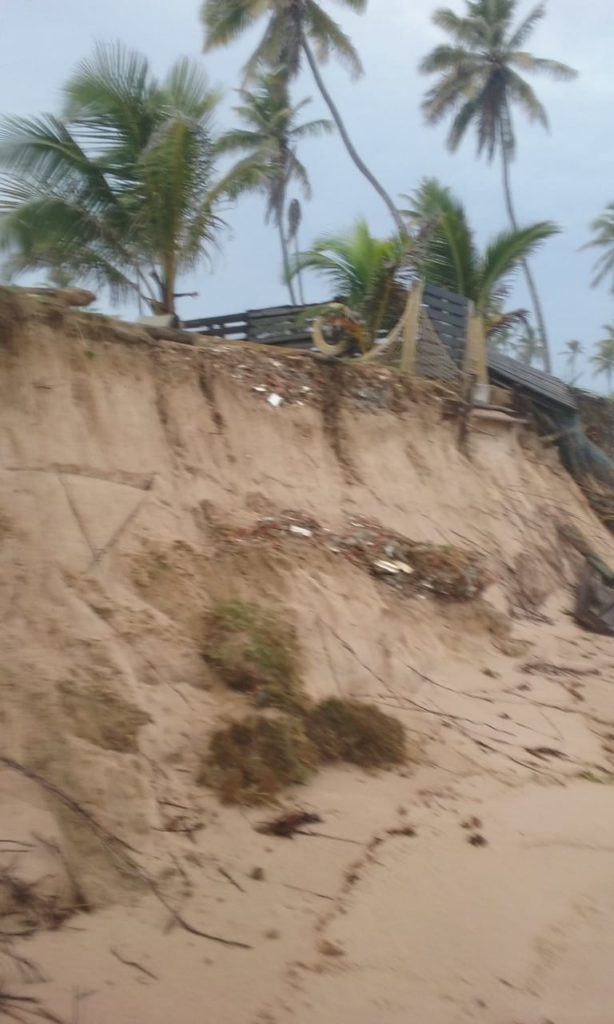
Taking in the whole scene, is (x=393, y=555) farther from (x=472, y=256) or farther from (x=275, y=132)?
(x=275, y=132)

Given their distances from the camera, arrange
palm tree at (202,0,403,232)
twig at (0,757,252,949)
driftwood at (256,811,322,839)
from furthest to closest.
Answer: palm tree at (202,0,403,232) < driftwood at (256,811,322,839) < twig at (0,757,252,949)

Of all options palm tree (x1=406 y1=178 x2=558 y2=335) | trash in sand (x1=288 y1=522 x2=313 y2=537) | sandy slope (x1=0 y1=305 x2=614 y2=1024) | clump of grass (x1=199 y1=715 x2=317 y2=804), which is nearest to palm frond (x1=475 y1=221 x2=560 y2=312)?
palm tree (x1=406 y1=178 x2=558 y2=335)

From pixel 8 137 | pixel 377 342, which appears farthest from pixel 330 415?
pixel 8 137

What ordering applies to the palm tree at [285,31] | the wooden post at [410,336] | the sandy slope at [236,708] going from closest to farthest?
the sandy slope at [236,708], the wooden post at [410,336], the palm tree at [285,31]

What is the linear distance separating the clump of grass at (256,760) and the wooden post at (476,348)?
294 inches

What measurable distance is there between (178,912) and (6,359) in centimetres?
437

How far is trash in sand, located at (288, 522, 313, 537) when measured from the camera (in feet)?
26.9

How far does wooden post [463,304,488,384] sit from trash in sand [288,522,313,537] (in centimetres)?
493

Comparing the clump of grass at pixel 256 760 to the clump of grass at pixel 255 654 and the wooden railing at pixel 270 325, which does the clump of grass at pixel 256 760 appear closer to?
the clump of grass at pixel 255 654

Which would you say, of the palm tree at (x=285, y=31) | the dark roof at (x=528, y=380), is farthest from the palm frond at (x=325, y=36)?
the dark roof at (x=528, y=380)

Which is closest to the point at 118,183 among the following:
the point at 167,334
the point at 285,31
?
the point at 167,334

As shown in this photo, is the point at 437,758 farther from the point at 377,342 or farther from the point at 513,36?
the point at 513,36

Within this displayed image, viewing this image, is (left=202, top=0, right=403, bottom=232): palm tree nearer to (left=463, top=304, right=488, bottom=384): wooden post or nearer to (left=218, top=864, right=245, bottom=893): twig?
(left=463, top=304, right=488, bottom=384): wooden post

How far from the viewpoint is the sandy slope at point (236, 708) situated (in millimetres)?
4168
